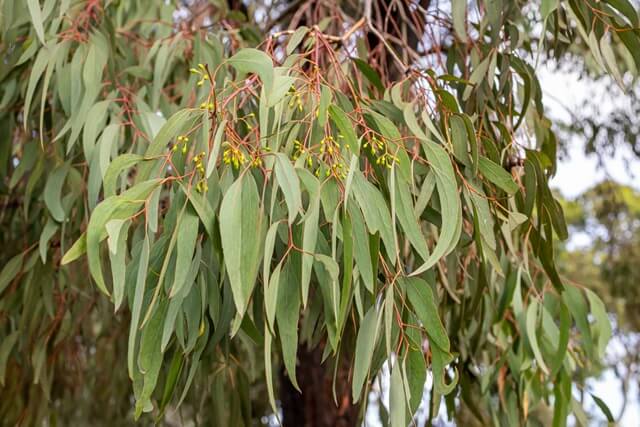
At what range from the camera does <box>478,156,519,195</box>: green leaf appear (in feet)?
4.68

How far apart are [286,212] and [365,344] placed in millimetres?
217

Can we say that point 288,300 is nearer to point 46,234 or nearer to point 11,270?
point 46,234

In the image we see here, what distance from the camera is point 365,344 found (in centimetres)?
126

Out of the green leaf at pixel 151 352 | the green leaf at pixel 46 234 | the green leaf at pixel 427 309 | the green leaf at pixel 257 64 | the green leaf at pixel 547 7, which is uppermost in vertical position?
the green leaf at pixel 547 7

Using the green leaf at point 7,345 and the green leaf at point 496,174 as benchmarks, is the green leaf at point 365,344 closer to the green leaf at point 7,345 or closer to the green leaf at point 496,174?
the green leaf at point 496,174

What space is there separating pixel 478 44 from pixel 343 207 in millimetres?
824

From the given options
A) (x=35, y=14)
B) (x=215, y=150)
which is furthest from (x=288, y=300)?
(x=35, y=14)

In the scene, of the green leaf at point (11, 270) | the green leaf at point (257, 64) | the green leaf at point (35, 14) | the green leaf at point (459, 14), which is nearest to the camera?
the green leaf at point (257, 64)

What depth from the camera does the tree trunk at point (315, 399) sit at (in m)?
2.61

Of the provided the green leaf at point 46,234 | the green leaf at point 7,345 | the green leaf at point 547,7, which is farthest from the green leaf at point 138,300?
the green leaf at point 7,345

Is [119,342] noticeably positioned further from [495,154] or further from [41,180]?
[495,154]

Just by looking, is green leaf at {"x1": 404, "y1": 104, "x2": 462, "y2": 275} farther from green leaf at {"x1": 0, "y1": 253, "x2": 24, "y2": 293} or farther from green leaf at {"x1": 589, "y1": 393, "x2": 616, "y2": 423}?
green leaf at {"x1": 0, "y1": 253, "x2": 24, "y2": 293}

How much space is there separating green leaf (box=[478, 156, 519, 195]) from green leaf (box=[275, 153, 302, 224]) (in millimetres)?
384

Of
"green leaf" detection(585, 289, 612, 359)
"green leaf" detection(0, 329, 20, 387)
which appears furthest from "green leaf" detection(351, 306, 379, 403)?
"green leaf" detection(0, 329, 20, 387)
